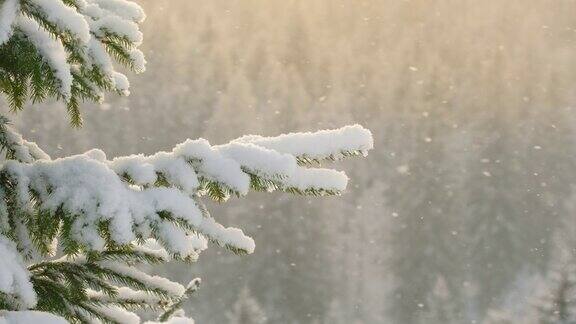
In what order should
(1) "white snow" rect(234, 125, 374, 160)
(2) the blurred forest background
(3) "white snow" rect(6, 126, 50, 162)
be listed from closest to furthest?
1. (1) "white snow" rect(234, 125, 374, 160)
2. (3) "white snow" rect(6, 126, 50, 162)
3. (2) the blurred forest background

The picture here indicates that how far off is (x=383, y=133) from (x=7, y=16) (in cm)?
2482


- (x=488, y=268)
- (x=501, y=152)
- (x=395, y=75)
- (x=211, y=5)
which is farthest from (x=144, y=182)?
(x=211, y=5)

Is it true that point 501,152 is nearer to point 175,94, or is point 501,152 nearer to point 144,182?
point 175,94

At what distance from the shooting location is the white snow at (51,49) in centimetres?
130

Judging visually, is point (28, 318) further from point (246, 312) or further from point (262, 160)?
point (246, 312)

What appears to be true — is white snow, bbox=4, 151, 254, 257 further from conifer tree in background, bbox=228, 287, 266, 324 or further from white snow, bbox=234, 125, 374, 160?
conifer tree in background, bbox=228, 287, 266, 324

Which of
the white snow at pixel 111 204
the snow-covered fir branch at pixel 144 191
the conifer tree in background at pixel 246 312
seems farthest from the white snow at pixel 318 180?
the conifer tree in background at pixel 246 312

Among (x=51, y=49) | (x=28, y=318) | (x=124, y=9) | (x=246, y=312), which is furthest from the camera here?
(x=246, y=312)

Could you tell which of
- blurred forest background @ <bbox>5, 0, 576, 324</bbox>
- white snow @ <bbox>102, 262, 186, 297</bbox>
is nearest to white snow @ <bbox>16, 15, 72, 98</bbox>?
white snow @ <bbox>102, 262, 186, 297</bbox>

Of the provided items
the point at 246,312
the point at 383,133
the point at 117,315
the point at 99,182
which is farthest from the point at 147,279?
the point at 383,133

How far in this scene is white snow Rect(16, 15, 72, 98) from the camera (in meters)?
1.30

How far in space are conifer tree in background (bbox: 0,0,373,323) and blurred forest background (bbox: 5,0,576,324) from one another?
57.4 feet

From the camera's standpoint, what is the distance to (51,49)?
1.33 meters

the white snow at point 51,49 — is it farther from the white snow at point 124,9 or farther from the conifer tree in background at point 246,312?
the conifer tree in background at point 246,312
